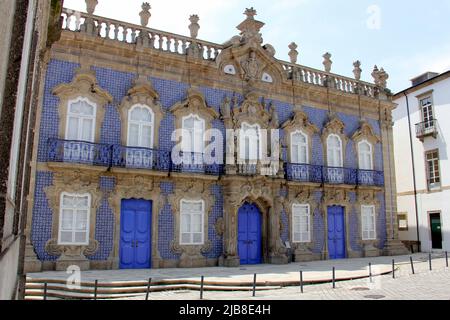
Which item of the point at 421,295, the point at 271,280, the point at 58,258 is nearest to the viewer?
the point at 421,295

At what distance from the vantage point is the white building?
21163mm

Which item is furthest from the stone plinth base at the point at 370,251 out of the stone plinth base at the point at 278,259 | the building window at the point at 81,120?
the building window at the point at 81,120

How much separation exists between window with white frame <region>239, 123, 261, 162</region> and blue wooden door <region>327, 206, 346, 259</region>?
4264 mm

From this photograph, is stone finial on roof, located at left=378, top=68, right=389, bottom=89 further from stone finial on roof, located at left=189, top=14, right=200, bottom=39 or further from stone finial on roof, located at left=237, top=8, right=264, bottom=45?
stone finial on roof, located at left=189, top=14, right=200, bottom=39

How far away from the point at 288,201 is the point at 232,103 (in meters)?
4.41

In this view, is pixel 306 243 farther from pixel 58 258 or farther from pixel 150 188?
pixel 58 258

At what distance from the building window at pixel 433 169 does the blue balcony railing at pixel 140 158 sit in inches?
570

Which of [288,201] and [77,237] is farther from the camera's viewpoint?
[288,201]

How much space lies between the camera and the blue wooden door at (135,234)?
13695 mm

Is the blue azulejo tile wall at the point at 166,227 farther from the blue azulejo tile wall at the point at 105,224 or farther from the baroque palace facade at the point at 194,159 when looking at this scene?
the blue azulejo tile wall at the point at 105,224

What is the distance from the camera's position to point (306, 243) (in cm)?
1711

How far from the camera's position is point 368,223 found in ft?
62.4

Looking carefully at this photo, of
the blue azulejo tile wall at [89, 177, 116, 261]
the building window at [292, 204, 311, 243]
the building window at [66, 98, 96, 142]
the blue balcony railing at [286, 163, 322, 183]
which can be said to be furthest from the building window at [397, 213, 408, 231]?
the building window at [66, 98, 96, 142]
